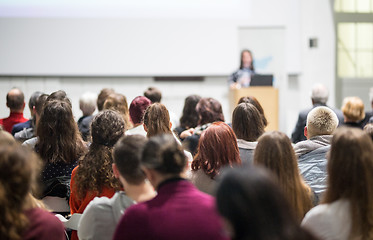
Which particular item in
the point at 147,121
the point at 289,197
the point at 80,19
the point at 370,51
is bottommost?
the point at 289,197

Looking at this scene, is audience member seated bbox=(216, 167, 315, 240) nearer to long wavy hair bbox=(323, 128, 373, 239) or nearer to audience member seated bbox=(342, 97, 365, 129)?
long wavy hair bbox=(323, 128, 373, 239)

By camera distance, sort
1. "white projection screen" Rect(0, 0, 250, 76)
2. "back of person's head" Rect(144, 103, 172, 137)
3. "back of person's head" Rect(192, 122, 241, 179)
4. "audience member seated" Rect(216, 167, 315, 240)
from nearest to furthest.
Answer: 1. "audience member seated" Rect(216, 167, 315, 240)
2. "back of person's head" Rect(192, 122, 241, 179)
3. "back of person's head" Rect(144, 103, 172, 137)
4. "white projection screen" Rect(0, 0, 250, 76)

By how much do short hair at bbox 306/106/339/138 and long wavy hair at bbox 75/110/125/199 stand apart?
124 centimetres

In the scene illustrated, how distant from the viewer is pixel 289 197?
2.37m

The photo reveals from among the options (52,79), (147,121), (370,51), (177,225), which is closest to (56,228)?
(177,225)

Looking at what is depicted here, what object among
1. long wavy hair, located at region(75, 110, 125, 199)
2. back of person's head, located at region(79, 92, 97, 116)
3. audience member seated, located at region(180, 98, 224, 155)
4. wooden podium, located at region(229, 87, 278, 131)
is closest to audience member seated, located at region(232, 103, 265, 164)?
audience member seated, located at region(180, 98, 224, 155)

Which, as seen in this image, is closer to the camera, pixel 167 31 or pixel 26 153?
pixel 26 153

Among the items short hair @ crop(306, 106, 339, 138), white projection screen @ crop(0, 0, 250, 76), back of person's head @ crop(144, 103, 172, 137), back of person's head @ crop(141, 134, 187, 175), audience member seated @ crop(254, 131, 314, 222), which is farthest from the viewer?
white projection screen @ crop(0, 0, 250, 76)

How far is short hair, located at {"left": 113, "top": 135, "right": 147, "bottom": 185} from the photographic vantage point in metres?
2.03

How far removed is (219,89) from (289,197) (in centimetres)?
578

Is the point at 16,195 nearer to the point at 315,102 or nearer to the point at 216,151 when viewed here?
the point at 216,151

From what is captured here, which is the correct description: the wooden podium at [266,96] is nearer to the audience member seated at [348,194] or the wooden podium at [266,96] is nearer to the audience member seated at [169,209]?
the audience member seated at [348,194]

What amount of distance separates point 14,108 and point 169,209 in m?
3.58

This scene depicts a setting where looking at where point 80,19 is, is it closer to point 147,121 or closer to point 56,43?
point 56,43
